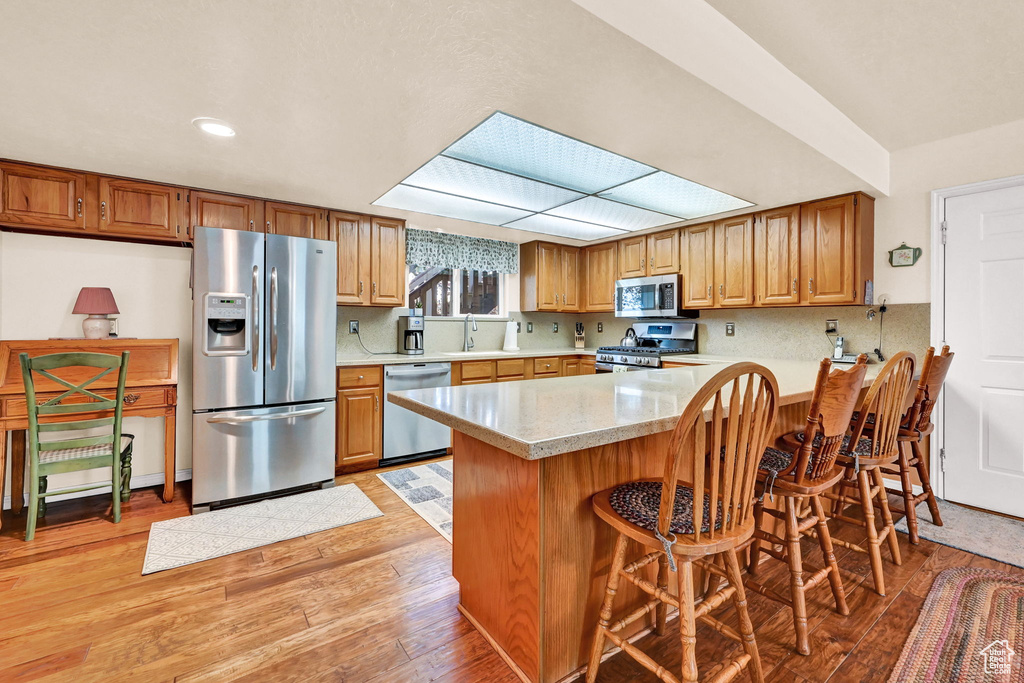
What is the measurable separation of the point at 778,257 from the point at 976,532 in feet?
6.83

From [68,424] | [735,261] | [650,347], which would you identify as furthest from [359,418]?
[735,261]

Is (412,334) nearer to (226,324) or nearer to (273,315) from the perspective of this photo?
(273,315)

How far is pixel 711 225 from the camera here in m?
4.04

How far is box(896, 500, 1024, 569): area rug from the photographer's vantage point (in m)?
2.28

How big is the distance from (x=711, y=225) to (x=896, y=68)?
1921 millimetres

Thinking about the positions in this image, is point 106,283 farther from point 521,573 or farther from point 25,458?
point 521,573

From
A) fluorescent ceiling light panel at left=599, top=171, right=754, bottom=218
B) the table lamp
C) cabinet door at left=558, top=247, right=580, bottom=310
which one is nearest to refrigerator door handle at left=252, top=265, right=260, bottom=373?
the table lamp

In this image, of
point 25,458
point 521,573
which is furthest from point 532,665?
point 25,458

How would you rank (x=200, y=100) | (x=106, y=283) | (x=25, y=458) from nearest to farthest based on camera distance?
(x=200, y=100) → (x=25, y=458) → (x=106, y=283)

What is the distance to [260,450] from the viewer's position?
9.87ft

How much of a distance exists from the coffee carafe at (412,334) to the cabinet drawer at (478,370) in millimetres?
465

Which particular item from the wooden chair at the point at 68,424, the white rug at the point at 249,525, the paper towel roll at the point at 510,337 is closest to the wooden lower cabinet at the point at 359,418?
the white rug at the point at 249,525

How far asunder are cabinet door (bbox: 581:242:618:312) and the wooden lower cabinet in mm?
2621

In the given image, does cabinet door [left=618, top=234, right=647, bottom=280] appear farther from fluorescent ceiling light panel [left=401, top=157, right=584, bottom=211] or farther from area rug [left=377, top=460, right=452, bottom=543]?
area rug [left=377, top=460, right=452, bottom=543]
